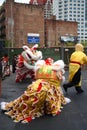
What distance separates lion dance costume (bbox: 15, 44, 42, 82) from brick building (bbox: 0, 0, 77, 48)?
7583 centimetres

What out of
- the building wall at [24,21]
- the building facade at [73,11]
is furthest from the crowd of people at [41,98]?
the building facade at [73,11]

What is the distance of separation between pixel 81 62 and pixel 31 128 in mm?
5812

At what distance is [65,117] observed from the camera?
1005 cm

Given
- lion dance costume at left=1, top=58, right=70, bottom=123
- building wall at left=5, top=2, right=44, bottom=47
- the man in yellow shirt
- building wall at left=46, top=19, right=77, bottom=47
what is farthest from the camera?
building wall at left=46, top=19, right=77, bottom=47

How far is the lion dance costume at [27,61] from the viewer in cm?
1834

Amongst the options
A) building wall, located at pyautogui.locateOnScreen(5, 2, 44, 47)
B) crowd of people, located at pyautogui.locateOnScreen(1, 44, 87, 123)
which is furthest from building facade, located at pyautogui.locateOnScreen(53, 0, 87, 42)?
crowd of people, located at pyautogui.locateOnScreen(1, 44, 87, 123)

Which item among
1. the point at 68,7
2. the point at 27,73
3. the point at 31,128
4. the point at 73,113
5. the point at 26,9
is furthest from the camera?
the point at 68,7

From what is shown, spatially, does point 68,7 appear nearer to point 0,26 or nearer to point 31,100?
point 0,26

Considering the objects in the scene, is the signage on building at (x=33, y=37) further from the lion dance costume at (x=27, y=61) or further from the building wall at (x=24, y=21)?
the lion dance costume at (x=27, y=61)

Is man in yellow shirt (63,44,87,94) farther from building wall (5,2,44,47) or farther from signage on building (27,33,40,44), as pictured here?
building wall (5,2,44,47)

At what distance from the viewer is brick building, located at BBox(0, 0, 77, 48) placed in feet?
331

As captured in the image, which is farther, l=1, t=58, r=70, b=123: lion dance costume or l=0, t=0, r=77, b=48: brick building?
l=0, t=0, r=77, b=48: brick building

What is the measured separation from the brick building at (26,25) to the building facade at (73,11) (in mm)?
45132

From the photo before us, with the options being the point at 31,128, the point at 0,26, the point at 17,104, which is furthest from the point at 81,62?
the point at 0,26
